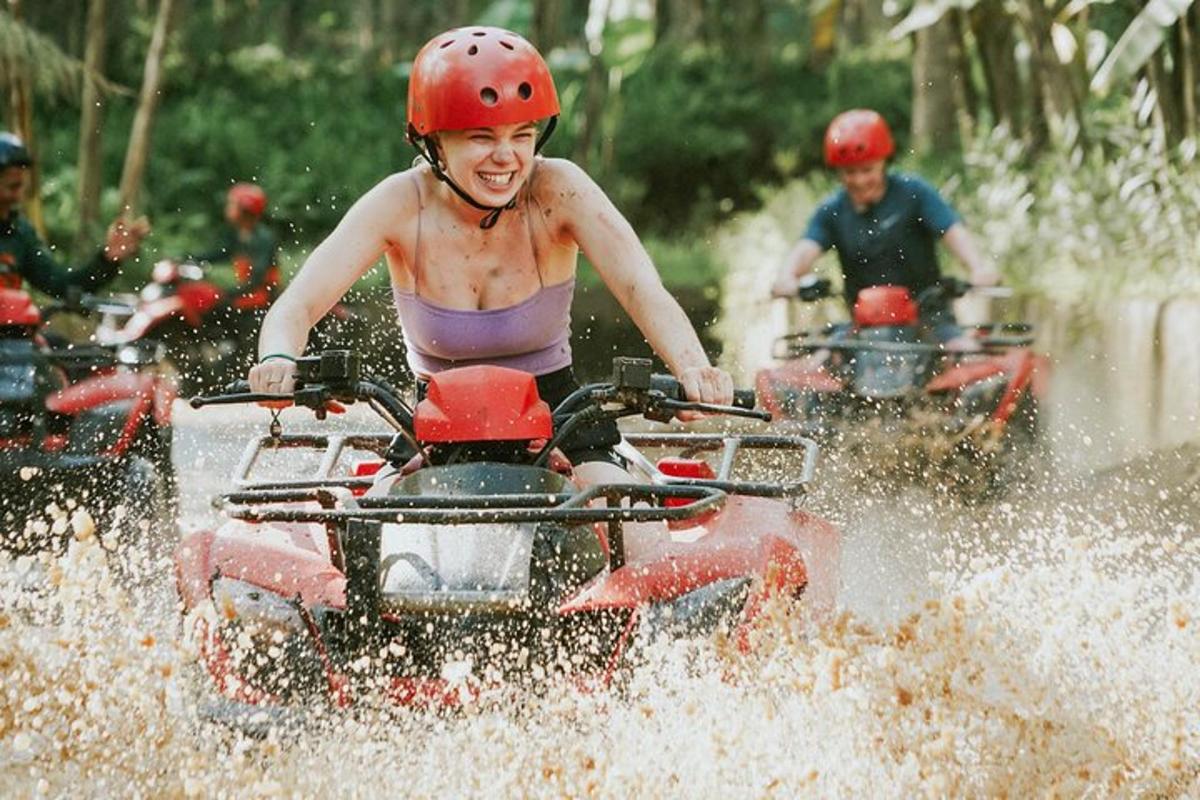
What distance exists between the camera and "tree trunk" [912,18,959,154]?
933 inches

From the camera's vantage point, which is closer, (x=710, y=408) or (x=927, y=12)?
(x=710, y=408)

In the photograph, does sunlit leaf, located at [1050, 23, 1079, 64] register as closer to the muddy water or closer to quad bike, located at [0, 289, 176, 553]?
quad bike, located at [0, 289, 176, 553]

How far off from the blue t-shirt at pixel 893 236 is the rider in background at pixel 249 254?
460 cm

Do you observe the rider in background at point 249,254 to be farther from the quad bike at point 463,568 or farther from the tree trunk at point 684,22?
the tree trunk at point 684,22

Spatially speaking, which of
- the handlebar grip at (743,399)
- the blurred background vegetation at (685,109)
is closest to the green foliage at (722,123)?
the blurred background vegetation at (685,109)

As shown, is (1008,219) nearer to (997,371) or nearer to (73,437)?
(997,371)

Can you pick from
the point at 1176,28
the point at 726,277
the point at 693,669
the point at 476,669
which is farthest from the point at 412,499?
the point at 726,277

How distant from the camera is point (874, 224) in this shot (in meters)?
11.1

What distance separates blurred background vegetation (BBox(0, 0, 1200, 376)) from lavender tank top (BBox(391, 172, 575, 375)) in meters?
9.29

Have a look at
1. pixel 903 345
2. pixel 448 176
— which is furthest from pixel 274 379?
pixel 903 345

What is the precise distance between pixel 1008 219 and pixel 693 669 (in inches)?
589

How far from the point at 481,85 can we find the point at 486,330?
0.76 m

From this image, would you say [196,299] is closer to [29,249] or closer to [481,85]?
[29,249]

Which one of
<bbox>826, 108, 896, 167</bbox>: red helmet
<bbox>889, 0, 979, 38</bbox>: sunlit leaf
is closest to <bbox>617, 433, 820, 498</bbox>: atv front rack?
<bbox>826, 108, 896, 167</bbox>: red helmet
